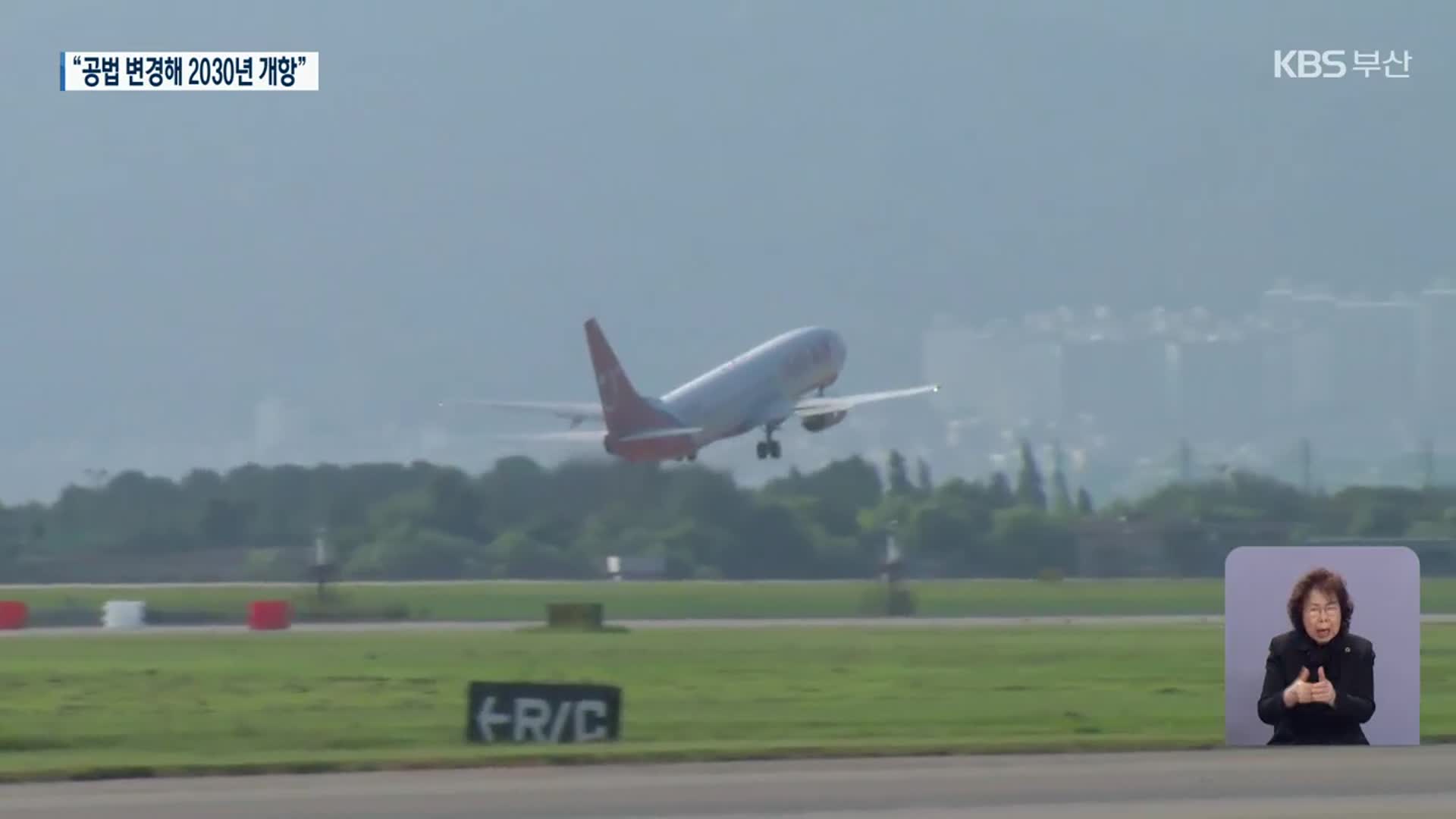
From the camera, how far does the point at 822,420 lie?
278ft

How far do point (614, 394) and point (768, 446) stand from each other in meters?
9.38

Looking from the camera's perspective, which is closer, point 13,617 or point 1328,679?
point 1328,679

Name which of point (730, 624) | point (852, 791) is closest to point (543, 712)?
point (852, 791)

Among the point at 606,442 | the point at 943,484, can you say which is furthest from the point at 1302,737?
the point at 943,484

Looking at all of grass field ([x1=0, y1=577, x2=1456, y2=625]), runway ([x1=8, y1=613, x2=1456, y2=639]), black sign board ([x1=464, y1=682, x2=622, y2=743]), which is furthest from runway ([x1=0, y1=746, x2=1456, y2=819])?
grass field ([x1=0, y1=577, x2=1456, y2=625])

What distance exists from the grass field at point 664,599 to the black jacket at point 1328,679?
52226 mm

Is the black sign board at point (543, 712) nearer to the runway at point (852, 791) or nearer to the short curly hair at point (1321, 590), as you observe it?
the runway at point (852, 791)

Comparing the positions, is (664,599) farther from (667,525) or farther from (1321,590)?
(1321,590)

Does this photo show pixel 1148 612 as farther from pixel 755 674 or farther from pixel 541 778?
pixel 541 778

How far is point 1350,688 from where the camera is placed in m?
22.7

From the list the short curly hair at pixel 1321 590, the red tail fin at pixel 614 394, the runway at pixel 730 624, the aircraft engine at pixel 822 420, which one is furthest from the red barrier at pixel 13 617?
the short curly hair at pixel 1321 590

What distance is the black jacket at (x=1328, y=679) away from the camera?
22531 millimetres

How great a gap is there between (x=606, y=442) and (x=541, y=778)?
58.2 meters

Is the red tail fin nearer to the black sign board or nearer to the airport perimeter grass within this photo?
the airport perimeter grass
